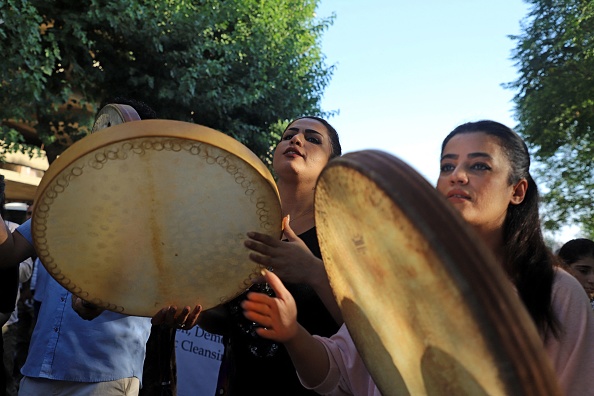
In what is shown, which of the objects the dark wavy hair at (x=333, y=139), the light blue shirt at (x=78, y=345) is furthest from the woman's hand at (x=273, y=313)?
the light blue shirt at (x=78, y=345)

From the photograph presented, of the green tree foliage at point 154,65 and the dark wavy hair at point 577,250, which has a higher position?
the green tree foliage at point 154,65

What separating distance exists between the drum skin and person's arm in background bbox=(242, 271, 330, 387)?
190mm

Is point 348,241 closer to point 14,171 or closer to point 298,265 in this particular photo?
point 298,265

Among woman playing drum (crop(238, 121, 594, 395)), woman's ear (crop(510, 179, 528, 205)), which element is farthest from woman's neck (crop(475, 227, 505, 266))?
woman's ear (crop(510, 179, 528, 205))

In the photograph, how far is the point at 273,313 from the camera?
5.71 feet

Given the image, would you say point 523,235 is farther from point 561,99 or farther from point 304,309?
point 561,99

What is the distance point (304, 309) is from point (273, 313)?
710 mm

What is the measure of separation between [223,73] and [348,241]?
10.6 m

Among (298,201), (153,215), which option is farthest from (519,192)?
(153,215)

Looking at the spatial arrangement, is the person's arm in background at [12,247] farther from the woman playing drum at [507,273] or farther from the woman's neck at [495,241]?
the woman's neck at [495,241]

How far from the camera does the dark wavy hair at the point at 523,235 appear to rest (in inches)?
66.5

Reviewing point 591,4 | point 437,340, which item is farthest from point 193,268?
point 591,4

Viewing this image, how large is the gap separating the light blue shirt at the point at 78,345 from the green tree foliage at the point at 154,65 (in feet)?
18.5

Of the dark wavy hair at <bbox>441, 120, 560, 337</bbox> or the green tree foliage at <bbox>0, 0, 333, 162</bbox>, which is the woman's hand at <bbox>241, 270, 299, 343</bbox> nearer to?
the dark wavy hair at <bbox>441, 120, 560, 337</bbox>
